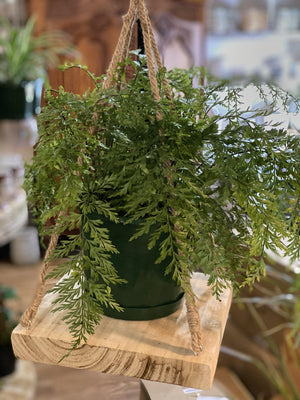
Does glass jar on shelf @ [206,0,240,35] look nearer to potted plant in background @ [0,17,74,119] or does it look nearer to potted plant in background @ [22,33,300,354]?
potted plant in background @ [0,17,74,119]

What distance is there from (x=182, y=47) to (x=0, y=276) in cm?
195

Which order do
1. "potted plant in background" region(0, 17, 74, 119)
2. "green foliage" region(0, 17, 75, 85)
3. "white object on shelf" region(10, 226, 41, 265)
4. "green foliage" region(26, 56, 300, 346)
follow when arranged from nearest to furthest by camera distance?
1. "green foliage" region(26, 56, 300, 346)
2. "white object on shelf" region(10, 226, 41, 265)
3. "green foliage" region(0, 17, 75, 85)
4. "potted plant in background" region(0, 17, 74, 119)

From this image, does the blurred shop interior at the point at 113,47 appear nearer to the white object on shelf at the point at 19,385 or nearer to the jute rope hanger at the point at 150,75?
the white object on shelf at the point at 19,385

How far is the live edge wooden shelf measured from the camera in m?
0.60

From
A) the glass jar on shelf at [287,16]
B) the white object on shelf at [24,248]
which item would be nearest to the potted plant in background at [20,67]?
the white object on shelf at [24,248]

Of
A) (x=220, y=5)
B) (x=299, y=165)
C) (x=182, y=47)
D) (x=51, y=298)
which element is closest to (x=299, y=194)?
(x=299, y=165)

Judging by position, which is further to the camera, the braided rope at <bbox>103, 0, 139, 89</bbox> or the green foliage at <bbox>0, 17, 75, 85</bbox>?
the green foliage at <bbox>0, 17, 75, 85</bbox>

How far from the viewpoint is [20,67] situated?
362 centimetres

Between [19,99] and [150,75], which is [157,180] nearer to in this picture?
[150,75]

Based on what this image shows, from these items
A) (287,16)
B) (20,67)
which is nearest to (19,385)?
(20,67)

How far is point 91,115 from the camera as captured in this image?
0.63m

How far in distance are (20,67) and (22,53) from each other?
0.11m

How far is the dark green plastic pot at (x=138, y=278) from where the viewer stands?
642 millimetres

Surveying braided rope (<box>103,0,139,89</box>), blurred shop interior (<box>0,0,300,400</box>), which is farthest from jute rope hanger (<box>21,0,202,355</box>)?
blurred shop interior (<box>0,0,300,400</box>)
